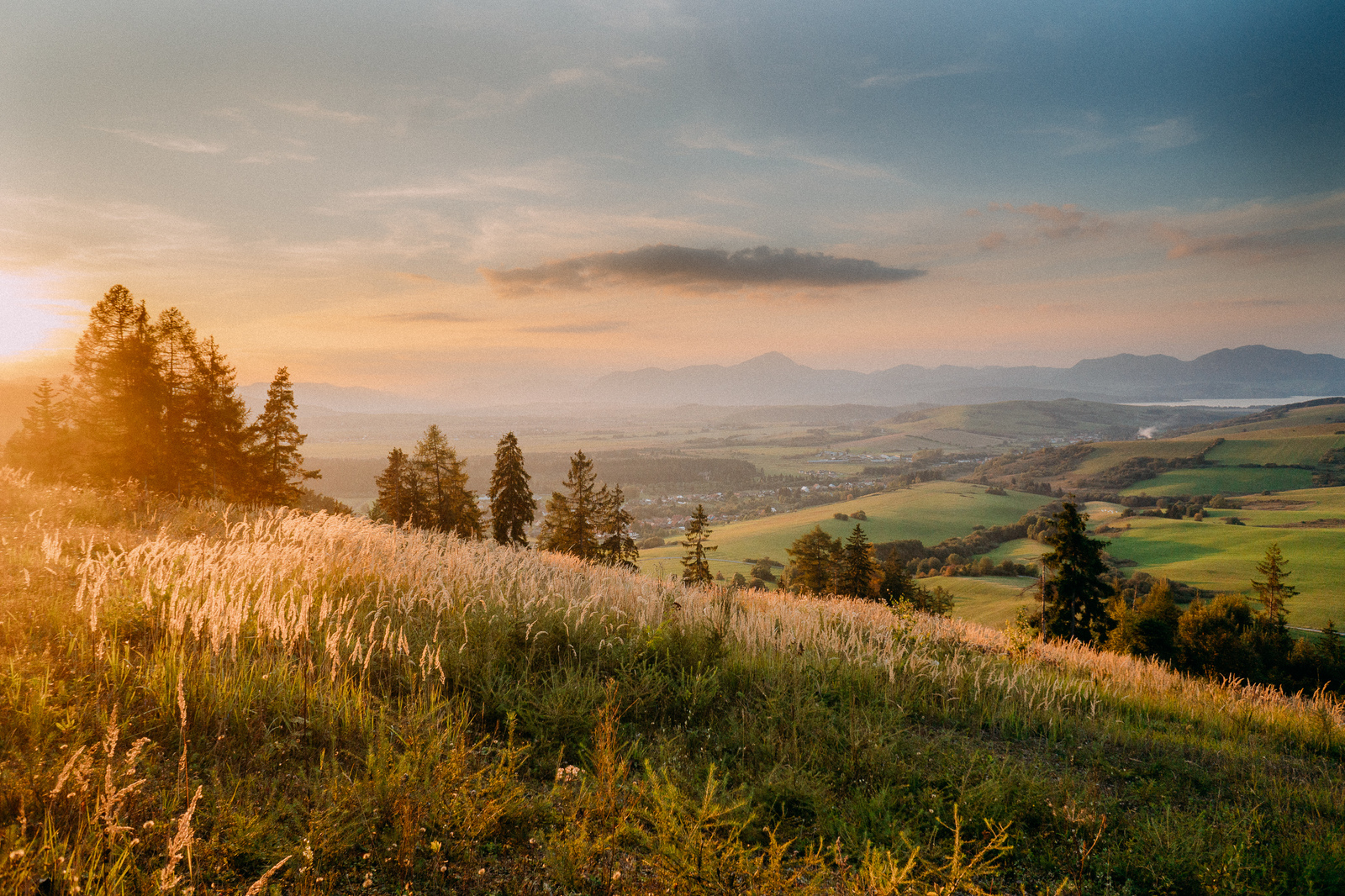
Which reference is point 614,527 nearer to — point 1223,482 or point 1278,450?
point 1223,482

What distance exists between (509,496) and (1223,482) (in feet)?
657

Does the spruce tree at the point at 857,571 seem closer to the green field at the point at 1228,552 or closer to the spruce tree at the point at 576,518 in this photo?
the spruce tree at the point at 576,518

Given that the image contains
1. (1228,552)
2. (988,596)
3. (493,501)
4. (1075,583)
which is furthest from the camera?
(1228,552)

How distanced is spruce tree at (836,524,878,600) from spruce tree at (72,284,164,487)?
43008 millimetres

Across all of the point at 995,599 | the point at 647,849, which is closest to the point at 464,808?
the point at 647,849

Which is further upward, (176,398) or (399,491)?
(176,398)

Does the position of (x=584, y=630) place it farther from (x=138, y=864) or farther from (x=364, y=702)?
(x=138, y=864)

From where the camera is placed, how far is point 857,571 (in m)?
45.2

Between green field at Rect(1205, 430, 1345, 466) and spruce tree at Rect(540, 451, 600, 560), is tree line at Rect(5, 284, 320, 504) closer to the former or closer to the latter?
spruce tree at Rect(540, 451, 600, 560)

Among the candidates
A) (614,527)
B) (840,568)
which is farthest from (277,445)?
(840,568)

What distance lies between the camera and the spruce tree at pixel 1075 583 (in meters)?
38.3

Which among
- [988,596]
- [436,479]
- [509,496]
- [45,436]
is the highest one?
[45,436]

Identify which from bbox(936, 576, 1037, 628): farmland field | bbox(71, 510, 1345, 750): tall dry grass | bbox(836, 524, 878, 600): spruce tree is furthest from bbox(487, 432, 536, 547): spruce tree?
bbox(936, 576, 1037, 628): farmland field

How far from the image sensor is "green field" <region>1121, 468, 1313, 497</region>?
15038 centimetres
